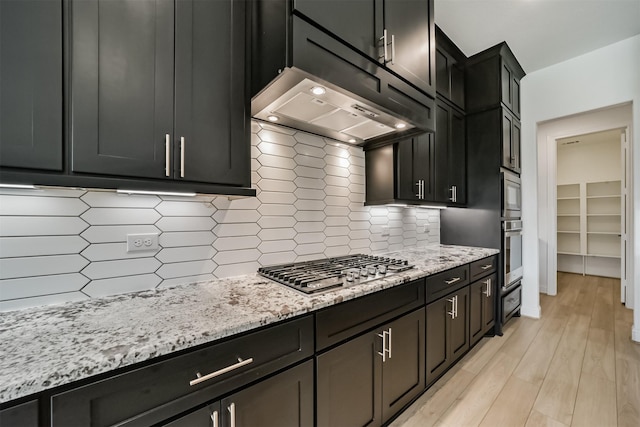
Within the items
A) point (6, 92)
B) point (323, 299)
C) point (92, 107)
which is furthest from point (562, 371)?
point (6, 92)

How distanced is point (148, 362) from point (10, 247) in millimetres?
770

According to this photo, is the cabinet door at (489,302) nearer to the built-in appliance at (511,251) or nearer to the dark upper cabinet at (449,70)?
the built-in appliance at (511,251)

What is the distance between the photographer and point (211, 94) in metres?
1.13

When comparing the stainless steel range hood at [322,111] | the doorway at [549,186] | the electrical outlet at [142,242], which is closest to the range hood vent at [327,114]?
the stainless steel range hood at [322,111]

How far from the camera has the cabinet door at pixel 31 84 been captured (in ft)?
2.47

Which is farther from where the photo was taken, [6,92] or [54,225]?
[54,225]

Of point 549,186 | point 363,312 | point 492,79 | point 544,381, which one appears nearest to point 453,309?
point 544,381

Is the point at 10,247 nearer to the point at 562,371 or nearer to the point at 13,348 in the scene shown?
the point at 13,348

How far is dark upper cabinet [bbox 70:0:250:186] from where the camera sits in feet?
2.86

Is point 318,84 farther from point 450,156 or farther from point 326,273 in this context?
point 450,156

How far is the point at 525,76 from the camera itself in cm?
327

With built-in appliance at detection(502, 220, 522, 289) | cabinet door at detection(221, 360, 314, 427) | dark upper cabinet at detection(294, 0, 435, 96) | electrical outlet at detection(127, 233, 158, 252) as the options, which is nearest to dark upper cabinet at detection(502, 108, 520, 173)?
built-in appliance at detection(502, 220, 522, 289)

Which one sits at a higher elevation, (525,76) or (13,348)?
(525,76)

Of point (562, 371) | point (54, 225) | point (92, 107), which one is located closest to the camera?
point (92, 107)
